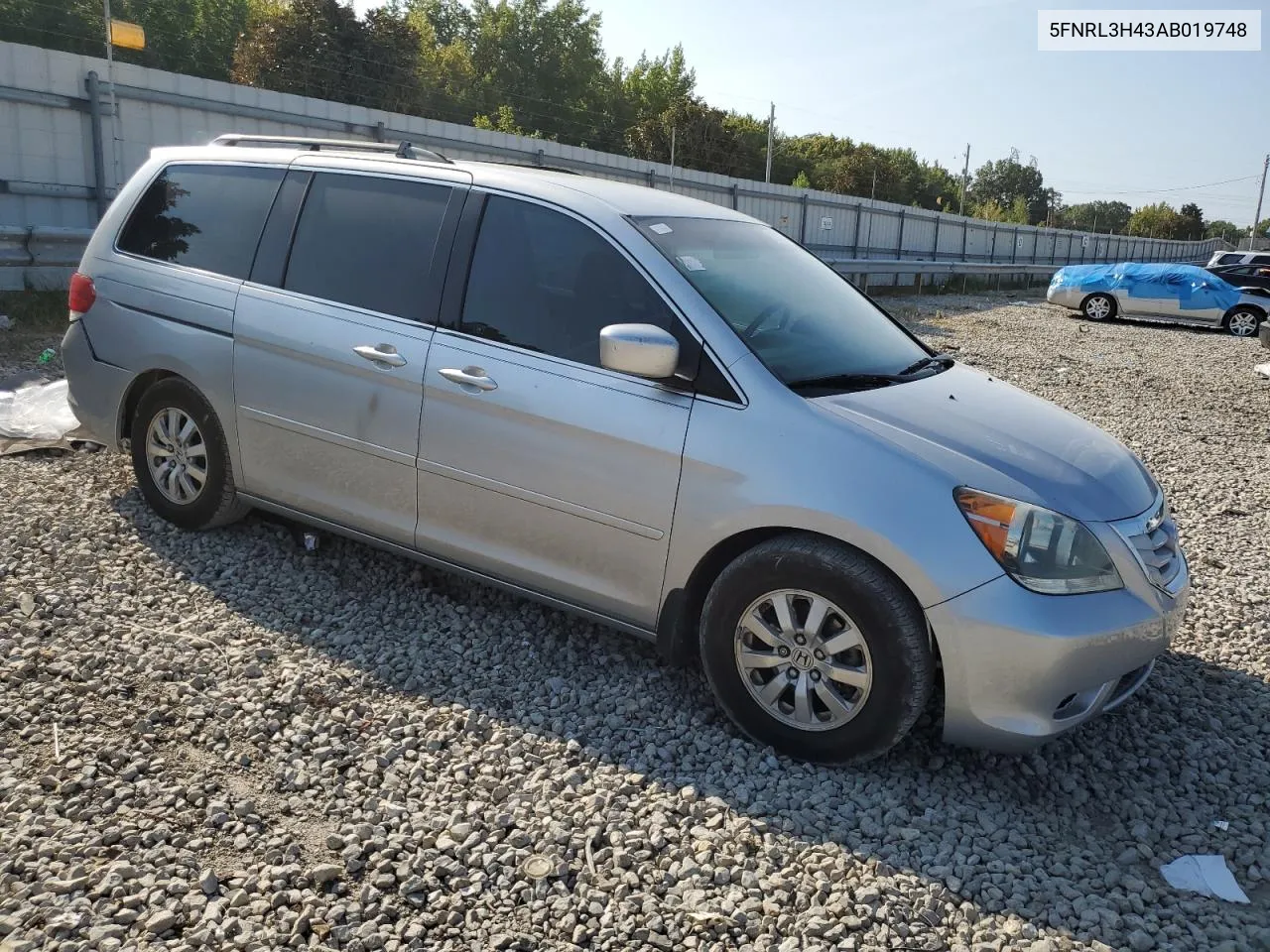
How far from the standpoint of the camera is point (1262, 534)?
6.38 meters

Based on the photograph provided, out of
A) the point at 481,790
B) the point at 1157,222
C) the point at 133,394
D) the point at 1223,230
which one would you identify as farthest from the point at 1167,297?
the point at 1223,230

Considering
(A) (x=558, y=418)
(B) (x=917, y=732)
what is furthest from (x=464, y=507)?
(B) (x=917, y=732)

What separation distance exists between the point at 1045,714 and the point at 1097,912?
1.97ft

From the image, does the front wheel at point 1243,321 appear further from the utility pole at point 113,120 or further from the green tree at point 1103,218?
the green tree at point 1103,218

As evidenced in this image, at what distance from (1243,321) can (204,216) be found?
70.2 feet

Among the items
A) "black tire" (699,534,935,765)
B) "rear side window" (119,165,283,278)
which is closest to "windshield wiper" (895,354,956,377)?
"black tire" (699,534,935,765)

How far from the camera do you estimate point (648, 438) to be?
11.4ft

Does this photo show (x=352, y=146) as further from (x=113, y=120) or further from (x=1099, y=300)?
(x=1099, y=300)

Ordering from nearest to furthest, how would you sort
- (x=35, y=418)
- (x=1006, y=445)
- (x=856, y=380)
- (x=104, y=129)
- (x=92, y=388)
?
(x=1006, y=445), (x=856, y=380), (x=92, y=388), (x=35, y=418), (x=104, y=129)

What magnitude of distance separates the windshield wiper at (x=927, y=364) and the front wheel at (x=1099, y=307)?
19776 millimetres

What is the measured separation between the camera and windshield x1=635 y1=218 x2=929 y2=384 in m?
3.68

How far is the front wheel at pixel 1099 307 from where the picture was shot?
21781mm

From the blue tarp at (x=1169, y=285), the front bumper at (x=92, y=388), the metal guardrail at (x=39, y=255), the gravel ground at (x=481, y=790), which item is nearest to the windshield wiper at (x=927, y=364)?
the gravel ground at (x=481, y=790)

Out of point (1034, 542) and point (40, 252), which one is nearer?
point (1034, 542)
